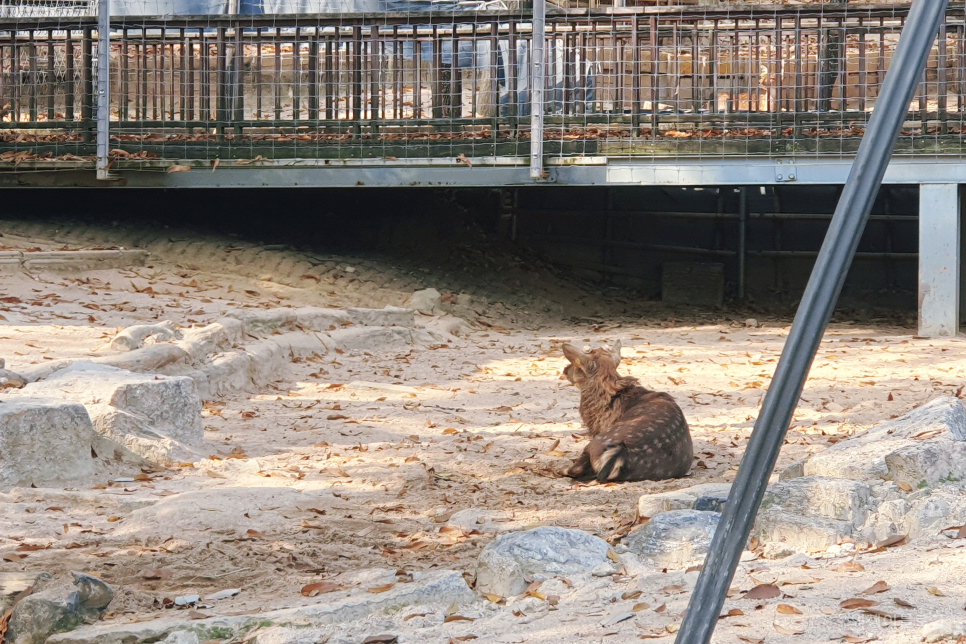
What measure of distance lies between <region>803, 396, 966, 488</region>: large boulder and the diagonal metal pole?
2650 millimetres

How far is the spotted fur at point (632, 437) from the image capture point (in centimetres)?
500

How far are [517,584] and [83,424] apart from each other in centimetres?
255

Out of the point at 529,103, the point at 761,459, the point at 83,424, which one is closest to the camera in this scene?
the point at 761,459

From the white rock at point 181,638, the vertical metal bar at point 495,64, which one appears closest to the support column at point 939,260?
the vertical metal bar at point 495,64

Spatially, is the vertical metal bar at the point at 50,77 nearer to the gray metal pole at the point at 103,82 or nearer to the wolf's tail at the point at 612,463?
the gray metal pole at the point at 103,82

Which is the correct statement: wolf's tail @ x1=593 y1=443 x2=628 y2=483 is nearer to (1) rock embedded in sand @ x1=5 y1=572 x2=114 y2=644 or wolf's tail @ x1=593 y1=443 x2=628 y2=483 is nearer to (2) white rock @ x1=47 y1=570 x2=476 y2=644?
(2) white rock @ x1=47 y1=570 x2=476 y2=644

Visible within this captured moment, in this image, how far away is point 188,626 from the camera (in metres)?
3.04

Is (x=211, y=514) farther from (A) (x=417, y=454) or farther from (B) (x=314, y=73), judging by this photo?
(B) (x=314, y=73)

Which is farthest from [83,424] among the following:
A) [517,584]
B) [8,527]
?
[517,584]

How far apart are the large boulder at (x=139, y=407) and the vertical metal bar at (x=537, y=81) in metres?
5.03

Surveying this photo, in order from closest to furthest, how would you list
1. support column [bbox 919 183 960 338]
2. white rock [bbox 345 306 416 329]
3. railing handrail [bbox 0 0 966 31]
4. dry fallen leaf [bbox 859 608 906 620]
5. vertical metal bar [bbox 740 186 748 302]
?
dry fallen leaf [bbox 859 608 906 620] → support column [bbox 919 183 960 338] → white rock [bbox 345 306 416 329] → railing handrail [bbox 0 0 966 31] → vertical metal bar [bbox 740 186 748 302]

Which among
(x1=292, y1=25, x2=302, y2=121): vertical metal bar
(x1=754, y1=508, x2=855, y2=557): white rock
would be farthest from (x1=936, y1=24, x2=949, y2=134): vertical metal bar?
(x1=754, y1=508, x2=855, y2=557): white rock

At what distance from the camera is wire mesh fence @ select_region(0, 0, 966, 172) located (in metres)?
10.1

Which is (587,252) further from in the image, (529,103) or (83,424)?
(83,424)
